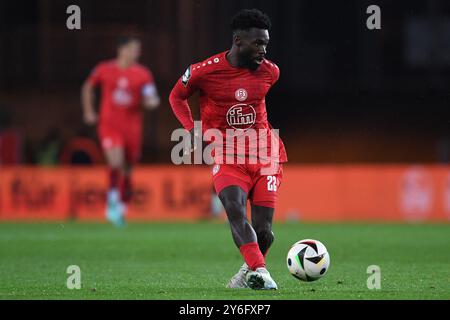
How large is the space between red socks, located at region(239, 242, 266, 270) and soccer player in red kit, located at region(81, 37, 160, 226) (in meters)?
8.81

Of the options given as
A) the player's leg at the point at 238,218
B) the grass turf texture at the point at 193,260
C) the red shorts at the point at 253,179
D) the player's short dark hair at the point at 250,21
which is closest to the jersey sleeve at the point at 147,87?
the grass turf texture at the point at 193,260

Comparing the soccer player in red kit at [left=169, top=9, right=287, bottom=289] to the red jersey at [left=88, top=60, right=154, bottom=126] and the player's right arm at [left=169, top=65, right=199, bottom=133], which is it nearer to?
the player's right arm at [left=169, top=65, right=199, bottom=133]

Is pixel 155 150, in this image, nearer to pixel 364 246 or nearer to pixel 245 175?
pixel 364 246

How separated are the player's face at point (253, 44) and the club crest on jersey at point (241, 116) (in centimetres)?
39

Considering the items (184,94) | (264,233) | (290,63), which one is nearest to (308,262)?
(264,233)

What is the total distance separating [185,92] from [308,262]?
→ 1710mm

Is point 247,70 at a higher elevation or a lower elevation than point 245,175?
higher

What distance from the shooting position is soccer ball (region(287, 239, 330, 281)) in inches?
358

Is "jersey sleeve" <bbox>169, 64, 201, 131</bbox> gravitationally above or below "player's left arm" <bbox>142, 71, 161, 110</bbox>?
above

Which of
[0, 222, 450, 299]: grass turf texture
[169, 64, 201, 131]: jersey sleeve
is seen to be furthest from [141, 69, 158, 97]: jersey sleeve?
[169, 64, 201, 131]: jersey sleeve

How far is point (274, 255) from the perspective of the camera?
12.4 m
